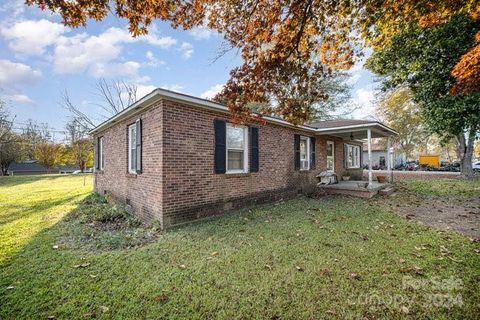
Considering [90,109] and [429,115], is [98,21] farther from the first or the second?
[90,109]

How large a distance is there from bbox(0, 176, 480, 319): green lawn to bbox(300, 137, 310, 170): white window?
17.1 feet

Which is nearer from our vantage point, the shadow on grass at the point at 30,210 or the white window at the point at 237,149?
the shadow on grass at the point at 30,210

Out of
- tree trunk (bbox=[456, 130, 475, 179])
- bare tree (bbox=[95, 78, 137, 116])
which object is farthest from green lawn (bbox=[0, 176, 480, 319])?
bare tree (bbox=[95, 78, 137, 116])

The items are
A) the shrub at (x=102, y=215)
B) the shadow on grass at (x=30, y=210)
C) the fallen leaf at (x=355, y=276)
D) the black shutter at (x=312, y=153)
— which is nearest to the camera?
the fallen leaf at (x=355, y=276)

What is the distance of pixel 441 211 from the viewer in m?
7.09

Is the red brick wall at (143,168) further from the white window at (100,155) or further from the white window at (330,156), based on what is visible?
the white window at (330,156)

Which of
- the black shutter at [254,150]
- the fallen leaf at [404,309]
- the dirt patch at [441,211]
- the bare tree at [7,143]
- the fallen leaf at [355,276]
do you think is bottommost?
the fallen leaf at [404,309]

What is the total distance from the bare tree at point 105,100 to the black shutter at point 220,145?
19313 millimetres

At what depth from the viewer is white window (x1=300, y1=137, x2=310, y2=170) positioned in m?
10.7

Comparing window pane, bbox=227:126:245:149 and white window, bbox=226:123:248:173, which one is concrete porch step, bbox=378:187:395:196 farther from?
window pane, bbox=227:126:245:149

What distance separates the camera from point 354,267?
340cm

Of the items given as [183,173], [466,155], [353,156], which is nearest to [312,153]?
[353,156]

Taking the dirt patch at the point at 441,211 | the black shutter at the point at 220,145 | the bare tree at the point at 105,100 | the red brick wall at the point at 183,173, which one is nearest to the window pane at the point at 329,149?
the dirt patch at the point at 441,211

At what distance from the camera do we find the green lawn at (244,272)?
2.52m
